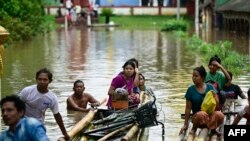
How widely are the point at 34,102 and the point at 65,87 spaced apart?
898cm

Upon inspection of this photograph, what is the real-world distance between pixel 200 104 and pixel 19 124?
4905 millimetres

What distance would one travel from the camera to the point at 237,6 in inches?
1759

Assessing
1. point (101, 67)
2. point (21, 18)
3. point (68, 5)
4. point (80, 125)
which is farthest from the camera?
point (68, 5)

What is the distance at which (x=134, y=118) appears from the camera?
11219 mm

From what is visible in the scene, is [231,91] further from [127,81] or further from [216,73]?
[127,81]

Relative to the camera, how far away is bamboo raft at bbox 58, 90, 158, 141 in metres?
10.7

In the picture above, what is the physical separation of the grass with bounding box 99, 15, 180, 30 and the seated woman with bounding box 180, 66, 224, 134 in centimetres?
→ 4703

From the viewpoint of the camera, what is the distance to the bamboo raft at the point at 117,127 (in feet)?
35.1

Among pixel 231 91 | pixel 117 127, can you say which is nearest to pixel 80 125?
pixel 117 127

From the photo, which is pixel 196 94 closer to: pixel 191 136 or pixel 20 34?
pixel 191 136

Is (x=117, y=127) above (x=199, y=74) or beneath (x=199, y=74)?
beneath

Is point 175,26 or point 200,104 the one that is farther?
point 175,26

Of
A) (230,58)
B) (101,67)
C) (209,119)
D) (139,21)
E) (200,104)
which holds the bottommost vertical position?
(139,21)

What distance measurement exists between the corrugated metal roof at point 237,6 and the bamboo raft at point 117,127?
1151 inches
